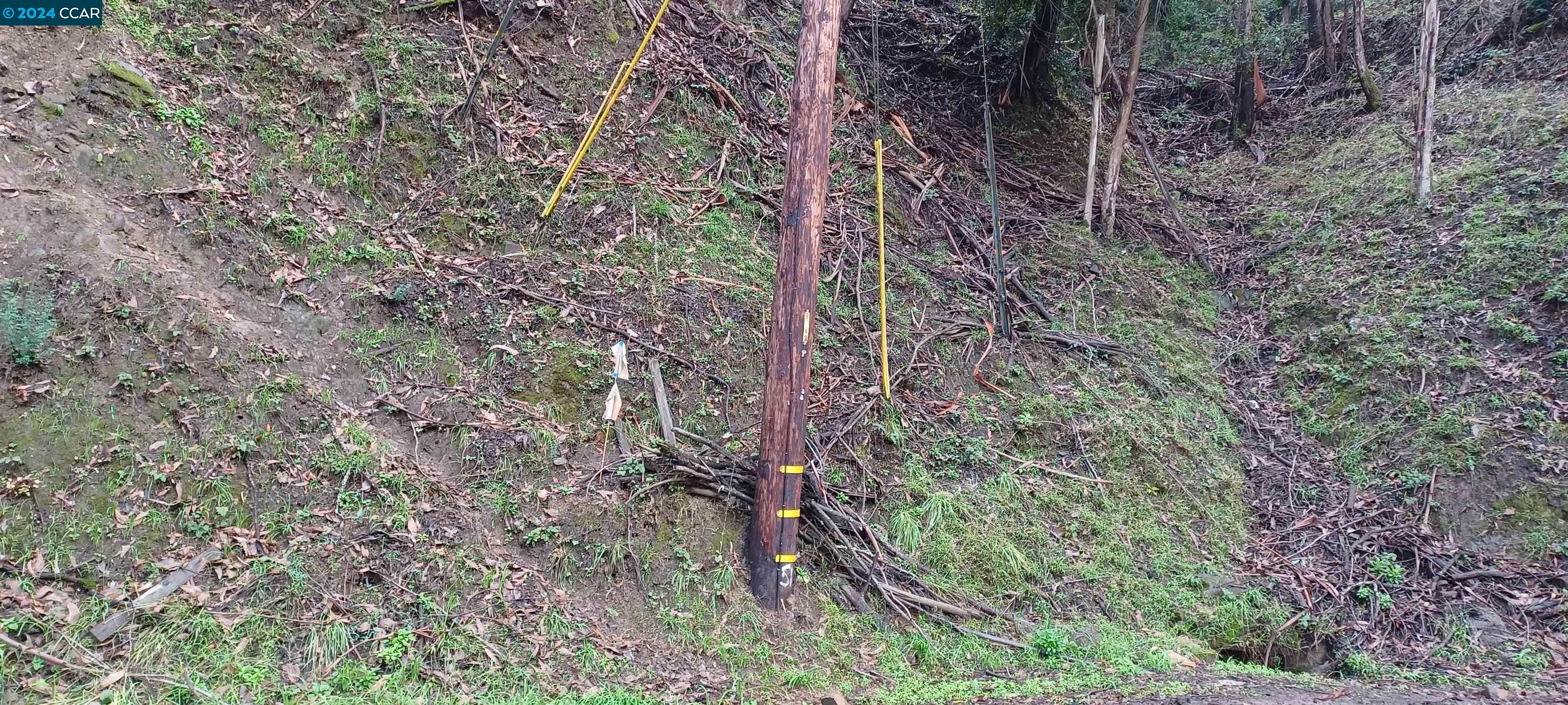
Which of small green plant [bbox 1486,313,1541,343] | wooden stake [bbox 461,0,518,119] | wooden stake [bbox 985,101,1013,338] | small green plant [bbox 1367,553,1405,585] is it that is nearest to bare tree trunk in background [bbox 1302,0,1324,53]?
small green plant [bbox 1486,313,1541,343]

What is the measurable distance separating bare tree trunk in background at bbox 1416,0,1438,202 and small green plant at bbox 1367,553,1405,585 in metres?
6.26

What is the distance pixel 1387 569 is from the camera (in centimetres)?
809

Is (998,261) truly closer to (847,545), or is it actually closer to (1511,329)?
(847,545)

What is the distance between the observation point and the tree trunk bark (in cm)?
632

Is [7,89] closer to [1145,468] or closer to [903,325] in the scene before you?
[903,325]

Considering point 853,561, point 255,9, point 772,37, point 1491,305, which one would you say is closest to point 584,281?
point 853,561

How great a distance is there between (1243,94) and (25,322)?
18558 millimetres

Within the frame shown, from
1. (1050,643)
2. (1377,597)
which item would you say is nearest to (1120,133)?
(1377,597)

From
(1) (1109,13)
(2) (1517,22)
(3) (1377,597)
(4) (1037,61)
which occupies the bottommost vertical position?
(3) (1377,597)

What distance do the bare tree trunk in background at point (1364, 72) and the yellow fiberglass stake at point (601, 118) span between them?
1275cm

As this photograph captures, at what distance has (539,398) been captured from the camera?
6797 mm

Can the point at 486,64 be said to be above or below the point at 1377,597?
above

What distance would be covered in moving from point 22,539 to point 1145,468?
30.1 ft

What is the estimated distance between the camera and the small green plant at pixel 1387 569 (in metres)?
8.02
